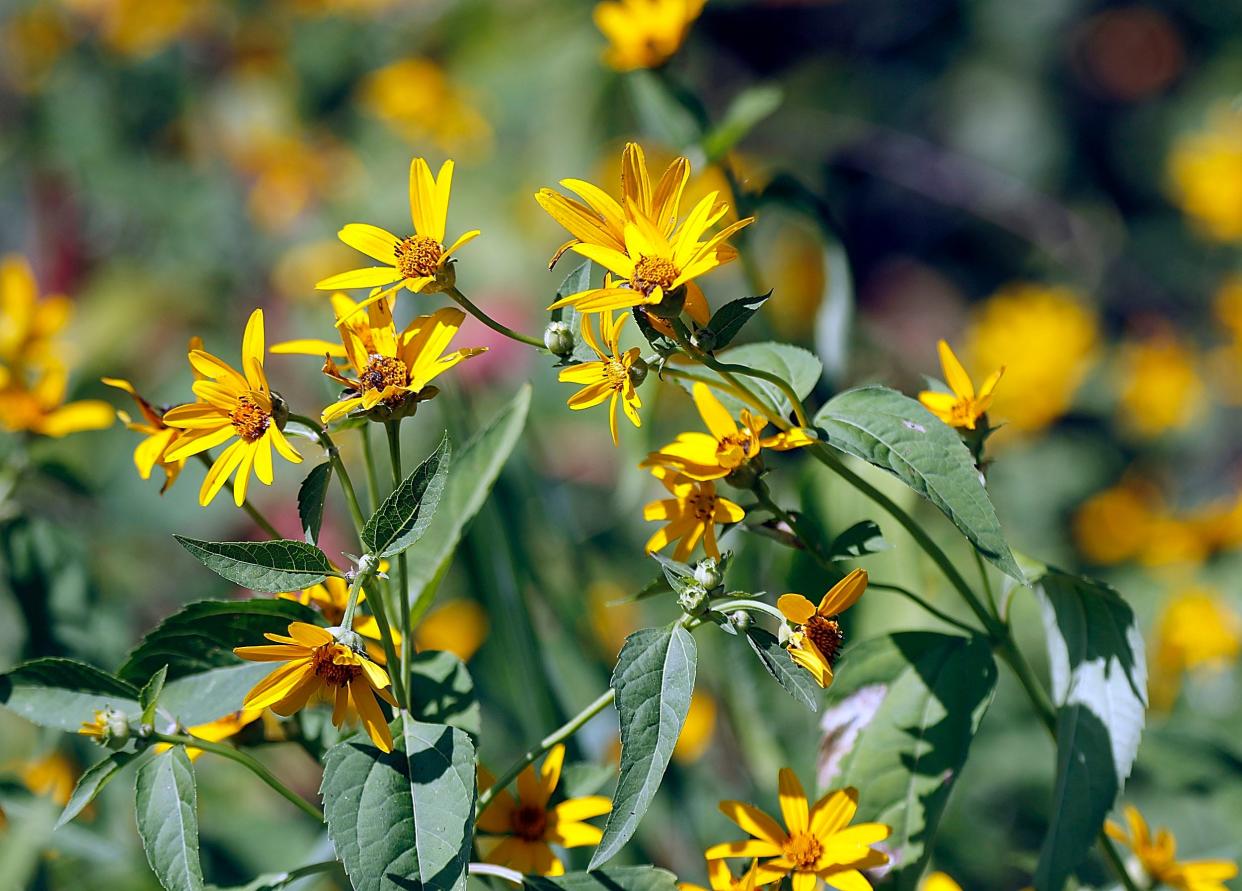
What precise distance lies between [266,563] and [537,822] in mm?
305

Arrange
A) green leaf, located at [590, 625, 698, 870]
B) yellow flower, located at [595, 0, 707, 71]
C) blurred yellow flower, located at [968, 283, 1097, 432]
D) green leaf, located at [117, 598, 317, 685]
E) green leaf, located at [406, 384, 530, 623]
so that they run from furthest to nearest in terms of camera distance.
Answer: blurred yellow flower, located at [968, 283, 1097, 432]
yellow flower, located at [595, 0, 707, 71]
green leaf, located at [406, 384, 530, 623]
green leaf, located at [117, 598, 317, 685]
green leaf, located at [590, 625, 698, 870]

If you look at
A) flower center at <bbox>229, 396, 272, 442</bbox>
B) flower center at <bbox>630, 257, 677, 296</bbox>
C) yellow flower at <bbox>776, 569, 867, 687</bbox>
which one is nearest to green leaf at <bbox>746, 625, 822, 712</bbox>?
yellow flower at <bbox>776, 569, 867, 687</bbox>

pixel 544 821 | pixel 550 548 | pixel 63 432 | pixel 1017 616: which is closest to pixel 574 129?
pixel 550 548

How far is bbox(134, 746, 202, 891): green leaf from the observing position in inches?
26.7

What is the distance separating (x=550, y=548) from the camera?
6.11 ft

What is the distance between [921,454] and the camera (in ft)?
2.38

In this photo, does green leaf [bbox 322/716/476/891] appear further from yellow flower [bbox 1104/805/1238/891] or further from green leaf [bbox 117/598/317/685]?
yellow flower [bbox 1104/805/1238/891]

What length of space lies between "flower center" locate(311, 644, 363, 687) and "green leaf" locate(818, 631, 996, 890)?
373mm

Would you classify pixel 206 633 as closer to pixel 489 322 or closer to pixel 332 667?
pixel 332 667

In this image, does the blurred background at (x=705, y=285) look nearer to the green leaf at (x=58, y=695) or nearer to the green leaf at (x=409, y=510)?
the green leaf at (x=58, y=695)

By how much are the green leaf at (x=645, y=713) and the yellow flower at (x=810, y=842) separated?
0.45ft

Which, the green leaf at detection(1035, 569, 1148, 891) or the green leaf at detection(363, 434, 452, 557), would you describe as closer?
the green leaf at detection(363, 434, 452, 557)

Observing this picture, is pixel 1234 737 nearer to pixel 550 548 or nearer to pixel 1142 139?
pixel 550 548

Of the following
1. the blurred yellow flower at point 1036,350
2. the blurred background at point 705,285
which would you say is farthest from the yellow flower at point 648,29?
the blurred yellow flower at point 1036,350
